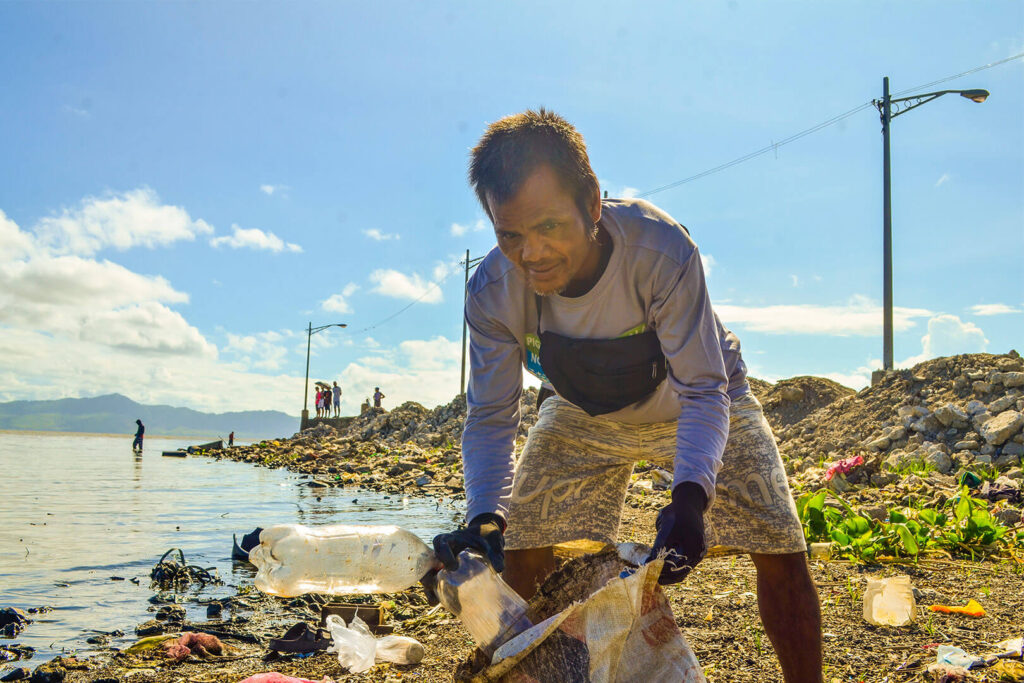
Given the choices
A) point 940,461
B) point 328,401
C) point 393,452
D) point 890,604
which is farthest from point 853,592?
point 328,401

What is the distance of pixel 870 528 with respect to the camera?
16.0ft

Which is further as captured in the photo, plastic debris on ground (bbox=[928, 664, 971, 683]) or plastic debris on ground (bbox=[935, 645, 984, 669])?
plastic debris on ground (bbox=[935, 645, 984, 669])

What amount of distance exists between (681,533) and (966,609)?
2.54 meters

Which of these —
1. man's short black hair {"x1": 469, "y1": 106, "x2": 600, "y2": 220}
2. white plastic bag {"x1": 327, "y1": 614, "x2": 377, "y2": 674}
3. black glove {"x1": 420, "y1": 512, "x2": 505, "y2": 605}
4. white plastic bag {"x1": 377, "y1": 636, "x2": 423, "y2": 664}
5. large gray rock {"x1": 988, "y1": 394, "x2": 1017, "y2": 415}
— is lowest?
white plastic bag {"x1": 377, "y1": 636, "x2": 423, "y2": 664}

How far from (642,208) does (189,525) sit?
319 inches

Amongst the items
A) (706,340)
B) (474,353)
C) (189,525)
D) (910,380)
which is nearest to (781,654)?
(706,340)

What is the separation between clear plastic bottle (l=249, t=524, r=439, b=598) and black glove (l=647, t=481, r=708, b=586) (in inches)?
23.0

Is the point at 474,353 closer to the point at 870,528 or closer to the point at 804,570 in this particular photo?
the point at 804,570

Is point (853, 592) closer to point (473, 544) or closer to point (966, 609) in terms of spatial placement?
point (966, 609)

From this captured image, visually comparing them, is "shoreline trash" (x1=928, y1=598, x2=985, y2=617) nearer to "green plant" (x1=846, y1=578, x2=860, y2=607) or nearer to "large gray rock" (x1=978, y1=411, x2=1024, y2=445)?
"green plant" (x1=846, y1=578, x2=860, y2=607)

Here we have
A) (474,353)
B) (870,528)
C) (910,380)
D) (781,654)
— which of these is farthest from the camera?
(910,380)

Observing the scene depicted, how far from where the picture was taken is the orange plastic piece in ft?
11.3

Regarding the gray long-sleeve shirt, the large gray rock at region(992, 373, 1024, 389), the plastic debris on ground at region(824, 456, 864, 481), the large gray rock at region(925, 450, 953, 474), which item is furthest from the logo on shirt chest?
the large gray rock at region(992, 373, 1024, 389)

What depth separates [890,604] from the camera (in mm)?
3371
